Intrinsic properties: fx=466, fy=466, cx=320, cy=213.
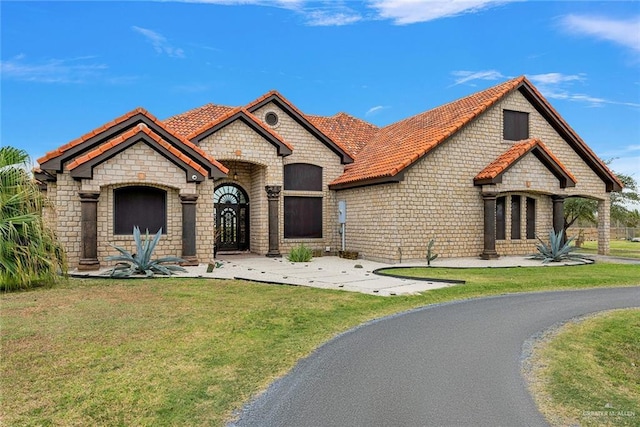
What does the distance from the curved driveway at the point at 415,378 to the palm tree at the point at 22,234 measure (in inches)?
313

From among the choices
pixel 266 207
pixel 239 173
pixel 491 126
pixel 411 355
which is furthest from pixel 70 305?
pixel 491 126

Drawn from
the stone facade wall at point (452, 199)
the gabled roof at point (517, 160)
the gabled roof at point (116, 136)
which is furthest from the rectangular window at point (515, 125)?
the gabled roof at point (116, 136)

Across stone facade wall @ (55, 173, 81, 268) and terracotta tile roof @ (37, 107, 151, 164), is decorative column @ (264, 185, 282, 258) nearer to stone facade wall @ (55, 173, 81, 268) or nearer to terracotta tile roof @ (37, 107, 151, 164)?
terracotta tile roof @ (37, 107, 151, 164)

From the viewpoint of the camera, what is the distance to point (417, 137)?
69.2ft

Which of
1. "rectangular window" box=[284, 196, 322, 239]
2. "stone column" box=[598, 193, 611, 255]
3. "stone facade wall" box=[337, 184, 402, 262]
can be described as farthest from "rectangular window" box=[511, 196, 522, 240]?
"rectangular window" box=[284, 196, 322, 239]

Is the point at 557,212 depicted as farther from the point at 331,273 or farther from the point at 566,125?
the point at 331,273

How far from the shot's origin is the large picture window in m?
16.2

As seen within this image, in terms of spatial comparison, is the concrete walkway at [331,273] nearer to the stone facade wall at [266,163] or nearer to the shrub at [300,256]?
the shrub at [300,256]

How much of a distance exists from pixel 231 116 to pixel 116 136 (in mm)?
5204

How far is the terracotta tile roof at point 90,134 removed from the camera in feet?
49.1

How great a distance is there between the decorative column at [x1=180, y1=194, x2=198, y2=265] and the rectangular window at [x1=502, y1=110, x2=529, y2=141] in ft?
46.7

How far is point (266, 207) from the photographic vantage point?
71.3 feet

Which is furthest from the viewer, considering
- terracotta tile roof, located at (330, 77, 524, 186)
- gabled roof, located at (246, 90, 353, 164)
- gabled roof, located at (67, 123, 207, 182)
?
gabled roof, located at (246, 90, 353, 164)

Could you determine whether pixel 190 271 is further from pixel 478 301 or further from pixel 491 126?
pixel 491 126
